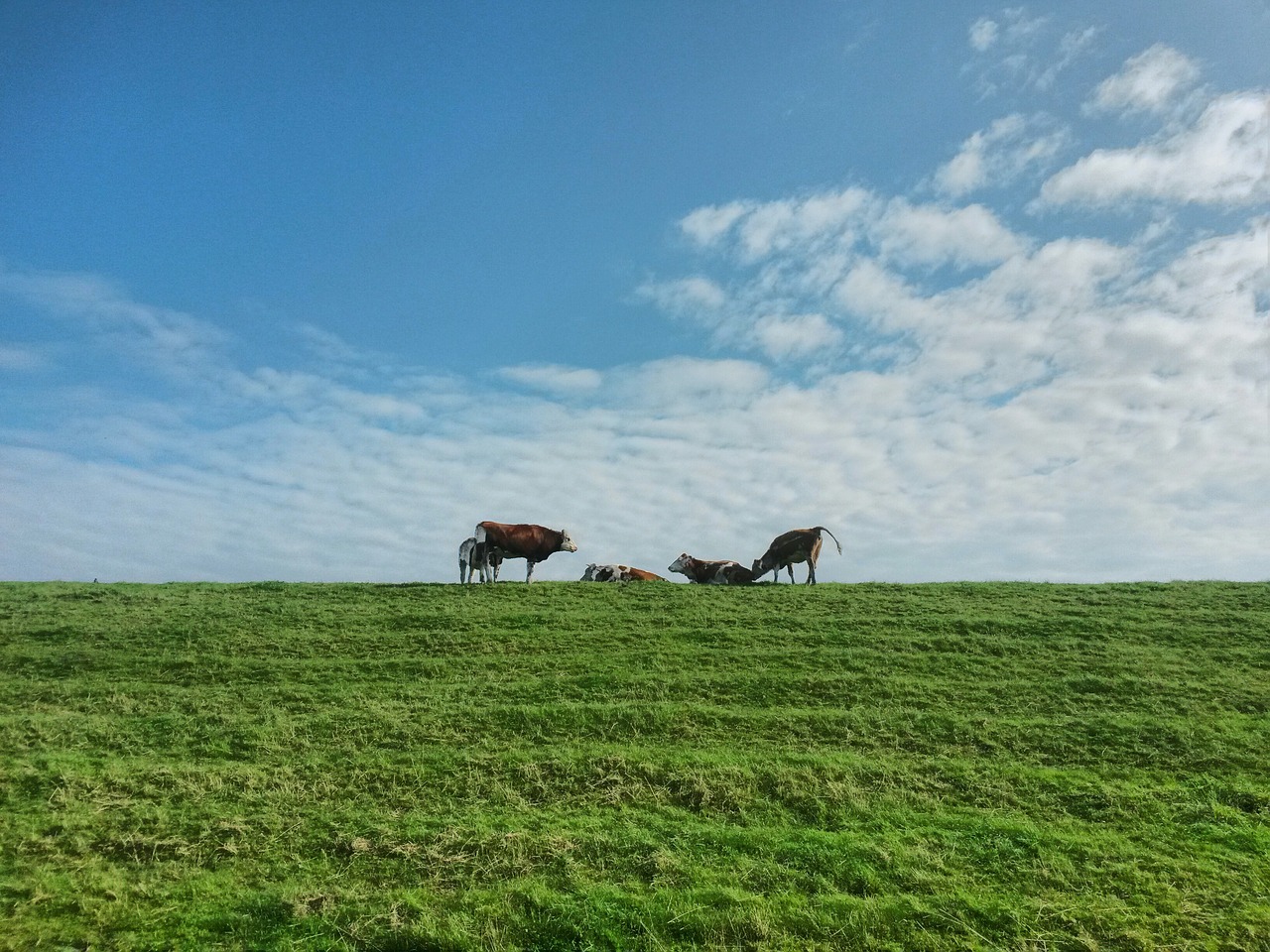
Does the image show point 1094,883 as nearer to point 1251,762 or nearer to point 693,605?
point 1251,762

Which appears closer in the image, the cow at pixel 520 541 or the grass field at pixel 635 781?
the grass field at pixel 635 781

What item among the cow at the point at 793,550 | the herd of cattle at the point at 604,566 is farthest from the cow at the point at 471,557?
the cow at the point at 793,550

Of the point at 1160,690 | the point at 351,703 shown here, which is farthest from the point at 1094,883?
the point at 351,703

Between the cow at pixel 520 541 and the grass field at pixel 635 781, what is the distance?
21.7 feet

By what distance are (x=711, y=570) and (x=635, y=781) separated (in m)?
20.6

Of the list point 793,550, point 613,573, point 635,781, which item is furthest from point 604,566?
point 635,781

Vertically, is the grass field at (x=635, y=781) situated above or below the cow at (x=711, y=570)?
below

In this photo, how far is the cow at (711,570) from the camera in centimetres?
3081

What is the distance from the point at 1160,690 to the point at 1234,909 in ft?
25.4

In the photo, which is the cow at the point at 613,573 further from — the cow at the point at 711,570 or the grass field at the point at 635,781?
the grass field at the point at 635,781

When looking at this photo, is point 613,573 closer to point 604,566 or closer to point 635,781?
point 604,566

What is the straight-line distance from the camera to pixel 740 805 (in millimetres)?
10453

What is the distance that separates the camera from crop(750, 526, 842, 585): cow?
94.1 ft

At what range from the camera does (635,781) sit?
11047 millimetres
